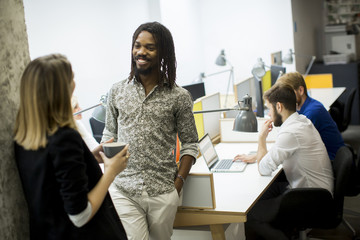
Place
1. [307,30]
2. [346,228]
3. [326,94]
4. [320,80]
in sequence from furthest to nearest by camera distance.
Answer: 1. [307,30]
2. [320,80]
3. [326,94]
4. [346,228]

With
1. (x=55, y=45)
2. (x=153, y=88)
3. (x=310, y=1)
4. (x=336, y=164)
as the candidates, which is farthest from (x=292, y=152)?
(x=310, y=1)

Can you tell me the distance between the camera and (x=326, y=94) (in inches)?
232

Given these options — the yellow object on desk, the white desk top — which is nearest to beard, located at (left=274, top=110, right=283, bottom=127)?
the white desk top

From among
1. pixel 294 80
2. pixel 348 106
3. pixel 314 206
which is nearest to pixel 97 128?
pixel 294 80

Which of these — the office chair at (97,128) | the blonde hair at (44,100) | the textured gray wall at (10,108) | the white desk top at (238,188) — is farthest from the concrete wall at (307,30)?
the blonde hair at (44,100)

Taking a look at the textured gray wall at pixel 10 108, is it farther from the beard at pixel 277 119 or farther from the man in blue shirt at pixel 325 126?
the man in blue shirt at pixel 325 126

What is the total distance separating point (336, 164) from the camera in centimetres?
292

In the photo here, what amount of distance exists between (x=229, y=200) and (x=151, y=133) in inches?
30.6

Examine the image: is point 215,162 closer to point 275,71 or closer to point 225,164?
point 225,164

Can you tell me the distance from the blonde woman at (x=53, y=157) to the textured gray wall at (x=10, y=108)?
61mm

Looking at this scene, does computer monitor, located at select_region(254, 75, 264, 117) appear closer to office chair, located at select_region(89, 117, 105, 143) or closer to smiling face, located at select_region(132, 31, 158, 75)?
office chair, located at select_region(89, 117, 105, 143)

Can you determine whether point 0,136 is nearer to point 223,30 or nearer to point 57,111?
point 57,111

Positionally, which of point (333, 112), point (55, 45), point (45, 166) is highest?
point (55, 45)

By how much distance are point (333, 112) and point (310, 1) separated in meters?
2.91
